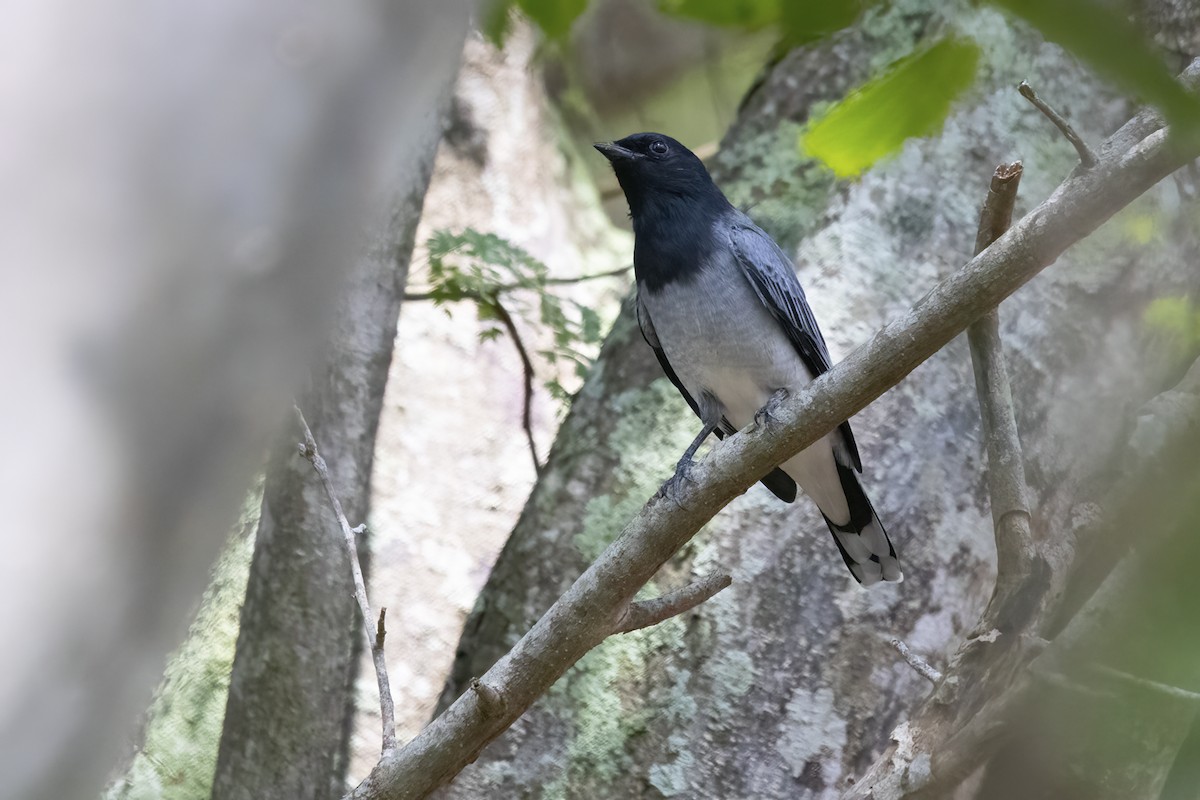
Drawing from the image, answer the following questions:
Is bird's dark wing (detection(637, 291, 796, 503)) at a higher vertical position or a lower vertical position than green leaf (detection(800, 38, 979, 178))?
higher

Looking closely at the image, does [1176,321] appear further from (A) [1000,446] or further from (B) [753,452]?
(B) [753,452]

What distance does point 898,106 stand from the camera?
4.80 ft

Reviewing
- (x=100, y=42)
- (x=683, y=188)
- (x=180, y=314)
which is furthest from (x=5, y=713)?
(x=683, y=188)

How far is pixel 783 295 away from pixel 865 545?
973 mm

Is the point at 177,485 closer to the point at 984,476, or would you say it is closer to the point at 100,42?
the point at 100,42

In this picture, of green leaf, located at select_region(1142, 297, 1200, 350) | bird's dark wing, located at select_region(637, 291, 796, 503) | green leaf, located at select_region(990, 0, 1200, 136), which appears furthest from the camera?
bird's dark wing, located at select_region(637, 291, 796, 503)

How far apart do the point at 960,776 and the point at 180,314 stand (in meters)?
2.57

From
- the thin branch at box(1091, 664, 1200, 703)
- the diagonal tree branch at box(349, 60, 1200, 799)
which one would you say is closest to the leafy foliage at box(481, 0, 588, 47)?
the thin branch at box(1091, 664, 1200, 703)

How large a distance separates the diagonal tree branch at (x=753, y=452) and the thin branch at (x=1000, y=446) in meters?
0.47

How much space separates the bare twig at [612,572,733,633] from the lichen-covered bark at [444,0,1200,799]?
3.22 ft

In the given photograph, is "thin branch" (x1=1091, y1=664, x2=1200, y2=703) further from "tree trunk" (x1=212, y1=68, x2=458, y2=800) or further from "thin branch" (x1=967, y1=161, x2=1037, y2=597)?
"tree trunk" (x1=212, y1=68, x2=458, y2=800)

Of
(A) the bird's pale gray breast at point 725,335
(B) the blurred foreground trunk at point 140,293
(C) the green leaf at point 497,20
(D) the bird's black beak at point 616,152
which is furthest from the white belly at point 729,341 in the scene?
(B) the blurred foreground trunk at point 140,293

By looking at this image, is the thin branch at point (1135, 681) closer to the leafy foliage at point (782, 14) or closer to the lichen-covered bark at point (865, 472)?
the leafy foliage at point (782, 14)

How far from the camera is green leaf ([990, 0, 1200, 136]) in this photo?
67cm
